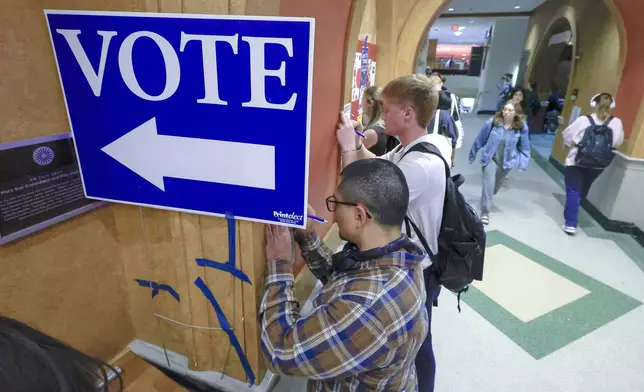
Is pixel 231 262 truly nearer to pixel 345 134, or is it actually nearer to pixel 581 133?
pixel 345 134

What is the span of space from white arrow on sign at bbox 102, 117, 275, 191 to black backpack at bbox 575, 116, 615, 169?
410 cm

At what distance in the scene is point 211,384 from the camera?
1412 mm

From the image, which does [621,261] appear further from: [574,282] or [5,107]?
[5,107]

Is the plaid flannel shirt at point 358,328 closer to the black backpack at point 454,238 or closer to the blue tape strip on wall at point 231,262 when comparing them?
the blue tape strip on wall at point 231,262

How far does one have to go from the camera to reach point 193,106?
100 centimetres

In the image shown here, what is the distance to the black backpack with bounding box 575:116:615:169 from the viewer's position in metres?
3.76

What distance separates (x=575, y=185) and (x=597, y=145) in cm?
50

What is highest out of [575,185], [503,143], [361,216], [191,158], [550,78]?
[550,78]

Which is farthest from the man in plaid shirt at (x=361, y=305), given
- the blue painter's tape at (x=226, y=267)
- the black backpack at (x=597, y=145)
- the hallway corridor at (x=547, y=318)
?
the black backpack at (x=597, y=145)

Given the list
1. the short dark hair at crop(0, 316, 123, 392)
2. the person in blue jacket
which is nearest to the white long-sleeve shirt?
the person in blue jacket

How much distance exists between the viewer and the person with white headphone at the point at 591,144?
377 cm

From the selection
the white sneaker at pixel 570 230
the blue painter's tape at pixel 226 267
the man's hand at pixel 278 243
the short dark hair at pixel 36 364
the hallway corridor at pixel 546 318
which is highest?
the short dark hair at pixel 36 364

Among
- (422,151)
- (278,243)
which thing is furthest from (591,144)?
(278,243)

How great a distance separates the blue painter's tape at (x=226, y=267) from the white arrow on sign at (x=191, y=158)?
0.29 metres
